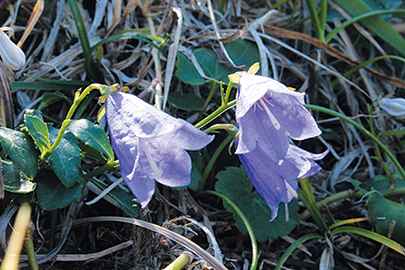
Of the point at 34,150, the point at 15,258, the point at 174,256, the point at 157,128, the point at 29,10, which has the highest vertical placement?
the point at 29,10

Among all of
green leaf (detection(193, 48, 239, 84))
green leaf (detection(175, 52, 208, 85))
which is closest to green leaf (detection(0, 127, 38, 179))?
green leaf (detection(175, 52, 208, 85))

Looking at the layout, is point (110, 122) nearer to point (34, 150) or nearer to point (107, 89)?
point (107, 89)

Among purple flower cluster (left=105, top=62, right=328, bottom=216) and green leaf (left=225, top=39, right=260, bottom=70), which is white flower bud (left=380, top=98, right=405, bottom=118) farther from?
purple flower cluster (left=105, top=62, right=328, bottom=216)

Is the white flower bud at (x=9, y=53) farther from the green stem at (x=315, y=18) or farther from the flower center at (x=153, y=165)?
the green stem at (x=315, y=18)

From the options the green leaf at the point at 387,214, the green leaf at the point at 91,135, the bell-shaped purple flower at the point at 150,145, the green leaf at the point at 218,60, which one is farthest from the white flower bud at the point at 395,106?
the green leaf at the point at 91,135

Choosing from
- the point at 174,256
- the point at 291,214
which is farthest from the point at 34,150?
the point at 291,214

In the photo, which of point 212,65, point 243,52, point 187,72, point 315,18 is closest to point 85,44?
point 187,72

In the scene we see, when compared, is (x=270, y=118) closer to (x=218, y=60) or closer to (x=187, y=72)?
(x=187, y=72)
